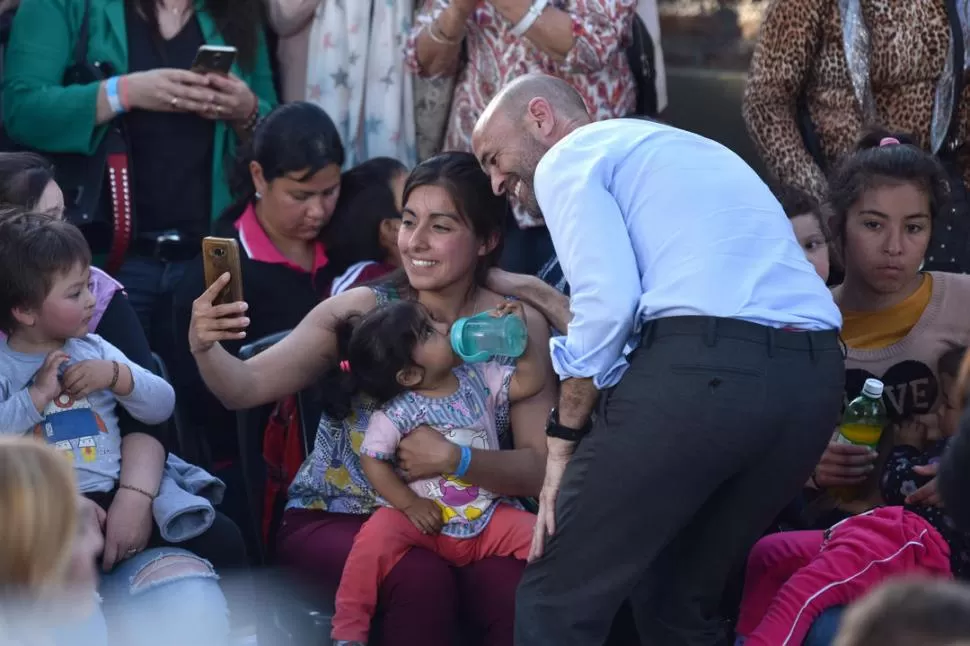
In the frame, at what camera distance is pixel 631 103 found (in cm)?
454

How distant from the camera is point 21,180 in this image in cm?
358

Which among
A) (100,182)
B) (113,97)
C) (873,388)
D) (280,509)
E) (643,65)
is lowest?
(280,509)

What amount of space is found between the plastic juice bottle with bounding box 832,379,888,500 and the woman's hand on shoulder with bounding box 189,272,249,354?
154 cm

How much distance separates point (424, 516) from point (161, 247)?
5.23ft

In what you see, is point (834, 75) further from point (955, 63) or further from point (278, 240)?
point (278, 240)

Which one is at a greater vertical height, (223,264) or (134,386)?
(223,264)

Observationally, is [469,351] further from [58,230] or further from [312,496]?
[58,230]

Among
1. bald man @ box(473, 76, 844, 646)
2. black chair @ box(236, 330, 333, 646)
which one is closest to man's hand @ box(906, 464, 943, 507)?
bald man @ box(473, 76, 844, 646)

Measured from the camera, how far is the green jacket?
4.42 metres

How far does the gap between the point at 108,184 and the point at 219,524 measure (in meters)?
1.53

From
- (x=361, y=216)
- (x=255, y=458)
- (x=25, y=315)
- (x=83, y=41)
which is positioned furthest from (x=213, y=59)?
Answer: (x=25, y=315)

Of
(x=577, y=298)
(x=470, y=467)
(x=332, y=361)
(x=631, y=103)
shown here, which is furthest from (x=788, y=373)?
(x=631, y=103)

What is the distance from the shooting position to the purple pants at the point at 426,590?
323cm

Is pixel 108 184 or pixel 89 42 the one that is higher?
pixel 89 42
